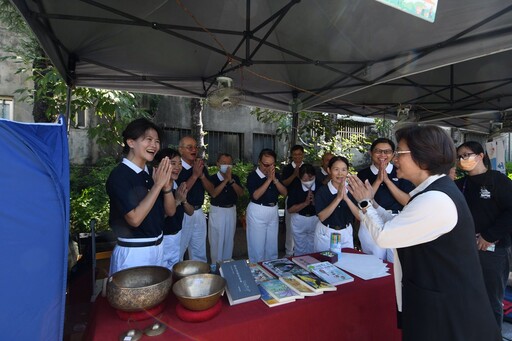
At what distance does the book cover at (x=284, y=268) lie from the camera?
218 centimetres

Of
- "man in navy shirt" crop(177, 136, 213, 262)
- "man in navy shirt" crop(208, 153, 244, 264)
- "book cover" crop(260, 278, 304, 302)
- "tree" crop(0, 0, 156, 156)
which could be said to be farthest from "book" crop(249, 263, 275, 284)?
"tree" crop(0, 0, 156, 156)

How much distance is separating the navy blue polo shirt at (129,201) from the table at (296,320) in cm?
53

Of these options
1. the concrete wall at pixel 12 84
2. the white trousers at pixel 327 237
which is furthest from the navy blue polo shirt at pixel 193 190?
the concrete wall at pixel 12 84

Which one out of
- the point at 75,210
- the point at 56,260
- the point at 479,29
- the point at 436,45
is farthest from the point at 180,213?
the point at 479,29

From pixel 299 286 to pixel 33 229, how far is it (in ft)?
5.18

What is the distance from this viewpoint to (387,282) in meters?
2.12

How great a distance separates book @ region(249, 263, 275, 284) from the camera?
2062 millimetres

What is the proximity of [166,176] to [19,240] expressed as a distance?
960mm

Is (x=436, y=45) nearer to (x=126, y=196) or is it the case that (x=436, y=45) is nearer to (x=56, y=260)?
(x=126, y=196)

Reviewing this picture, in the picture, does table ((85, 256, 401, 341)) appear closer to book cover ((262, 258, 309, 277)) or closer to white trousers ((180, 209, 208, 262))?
book cover ((262, 258, 309, 277))

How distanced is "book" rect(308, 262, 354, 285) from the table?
48 millimetres

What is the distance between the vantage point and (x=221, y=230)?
420 centimetres

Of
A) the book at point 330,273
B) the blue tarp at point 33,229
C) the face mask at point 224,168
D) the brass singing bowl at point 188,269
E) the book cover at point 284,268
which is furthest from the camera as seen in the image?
the face mask at point 224,168

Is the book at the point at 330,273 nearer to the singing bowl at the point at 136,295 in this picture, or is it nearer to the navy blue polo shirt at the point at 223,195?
the singing bowl at the point at 136,295
